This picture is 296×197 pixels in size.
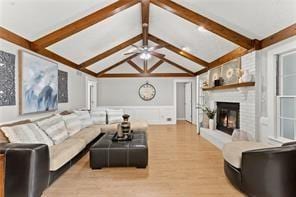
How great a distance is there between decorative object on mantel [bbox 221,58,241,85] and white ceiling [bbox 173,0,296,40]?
970 millimetres

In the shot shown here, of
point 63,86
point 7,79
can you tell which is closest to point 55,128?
point 7,79

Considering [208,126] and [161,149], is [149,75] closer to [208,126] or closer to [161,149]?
[208,126]

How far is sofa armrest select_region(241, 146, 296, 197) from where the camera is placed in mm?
2293

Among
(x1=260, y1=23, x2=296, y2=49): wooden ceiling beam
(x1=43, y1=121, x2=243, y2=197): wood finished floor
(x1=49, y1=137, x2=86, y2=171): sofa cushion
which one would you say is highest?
(x1=260, y1=23, x2=296, y2=49): wooden ceiling beam

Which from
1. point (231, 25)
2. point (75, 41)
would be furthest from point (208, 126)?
point (75, 41)

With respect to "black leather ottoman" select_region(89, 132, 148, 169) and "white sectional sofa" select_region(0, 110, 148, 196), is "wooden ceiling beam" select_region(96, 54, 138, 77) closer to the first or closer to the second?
"white sectional sofa" select_region(0, 110, 148, 196)

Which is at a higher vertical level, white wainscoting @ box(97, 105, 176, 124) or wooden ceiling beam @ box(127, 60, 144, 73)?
wooden ceiling beam @ box(127, 60, 144, 73)

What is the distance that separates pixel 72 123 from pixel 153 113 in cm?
536

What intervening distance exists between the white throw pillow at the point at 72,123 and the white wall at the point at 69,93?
0.46 metres

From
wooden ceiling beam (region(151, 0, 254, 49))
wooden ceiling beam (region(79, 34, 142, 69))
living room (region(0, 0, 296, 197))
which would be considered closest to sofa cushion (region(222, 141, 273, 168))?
living room (region(0, 0, 296, 197))

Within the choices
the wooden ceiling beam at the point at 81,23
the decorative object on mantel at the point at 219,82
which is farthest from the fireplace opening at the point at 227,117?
the wooden ceiling beam at the point at 81,23

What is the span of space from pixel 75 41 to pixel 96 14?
1204 millimetres

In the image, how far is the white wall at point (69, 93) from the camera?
335cm

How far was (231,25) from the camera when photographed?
14.1ft
